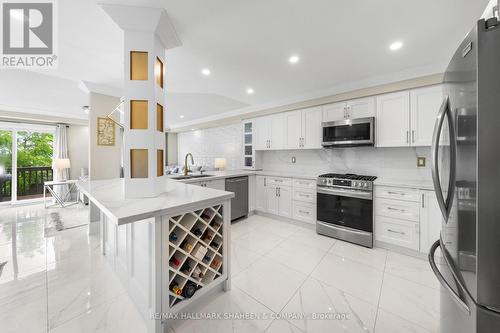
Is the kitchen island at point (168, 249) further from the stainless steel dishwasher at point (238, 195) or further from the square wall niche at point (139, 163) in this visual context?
the stainless steel dishwasher at point (238, 195)

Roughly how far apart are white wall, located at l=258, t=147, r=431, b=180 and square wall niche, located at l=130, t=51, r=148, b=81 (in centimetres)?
314

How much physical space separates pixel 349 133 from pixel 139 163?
2.94 metres

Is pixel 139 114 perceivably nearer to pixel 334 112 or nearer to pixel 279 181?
pixel 279 181

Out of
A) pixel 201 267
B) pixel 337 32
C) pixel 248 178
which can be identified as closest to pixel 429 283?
pixel 201 267

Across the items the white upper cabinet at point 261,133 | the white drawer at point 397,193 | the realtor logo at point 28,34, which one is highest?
the realtor logo at point 28,34

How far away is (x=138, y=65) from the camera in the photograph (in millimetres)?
1680

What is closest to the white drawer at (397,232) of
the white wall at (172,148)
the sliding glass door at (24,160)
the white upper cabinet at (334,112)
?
the white upper cabinet at (334,112)

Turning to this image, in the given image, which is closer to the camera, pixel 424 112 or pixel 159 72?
pixel 159 72

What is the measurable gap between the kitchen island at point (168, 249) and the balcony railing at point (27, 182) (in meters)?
5.72

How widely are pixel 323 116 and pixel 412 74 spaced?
1253 millimetres

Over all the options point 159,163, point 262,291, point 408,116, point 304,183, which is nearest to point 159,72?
point 159,163

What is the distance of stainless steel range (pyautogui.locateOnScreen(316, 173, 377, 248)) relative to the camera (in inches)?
105

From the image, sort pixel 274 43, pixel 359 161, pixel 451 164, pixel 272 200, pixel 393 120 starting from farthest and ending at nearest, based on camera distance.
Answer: pixel 272 200
pixel 359 161
pixel 393 120
pixel 274 43
pixel 451 164

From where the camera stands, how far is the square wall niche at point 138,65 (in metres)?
1.67
